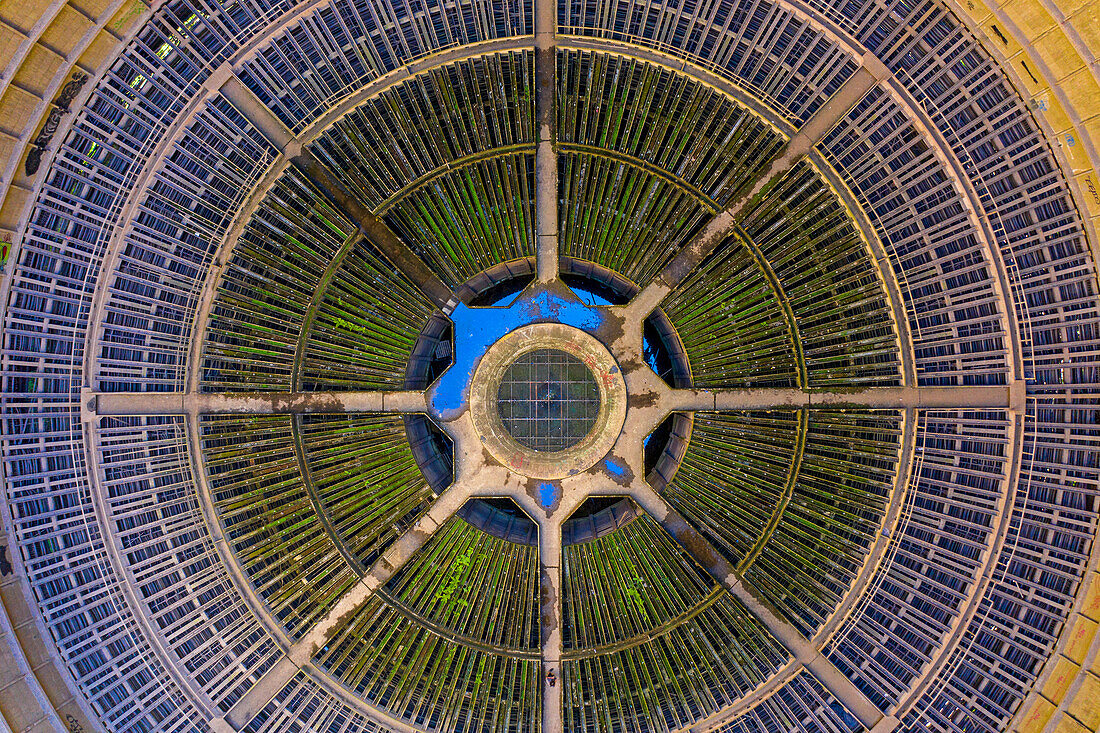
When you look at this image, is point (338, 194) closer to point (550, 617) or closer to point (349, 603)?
point (349, 603)

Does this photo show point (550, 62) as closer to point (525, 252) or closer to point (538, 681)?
point (525, 252)

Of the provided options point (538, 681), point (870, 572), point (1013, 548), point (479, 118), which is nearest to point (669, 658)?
point (538, 681)

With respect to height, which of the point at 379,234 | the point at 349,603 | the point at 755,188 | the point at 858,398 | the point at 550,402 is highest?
the point at 755,188

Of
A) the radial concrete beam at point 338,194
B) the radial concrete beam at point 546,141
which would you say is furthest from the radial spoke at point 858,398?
the radial concrete beam at point 338,194

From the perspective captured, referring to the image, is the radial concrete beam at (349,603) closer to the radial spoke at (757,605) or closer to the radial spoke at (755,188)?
the radial spoke at (757,605)

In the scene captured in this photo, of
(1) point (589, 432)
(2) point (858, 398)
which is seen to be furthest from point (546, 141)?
(2) point (858, 398)
